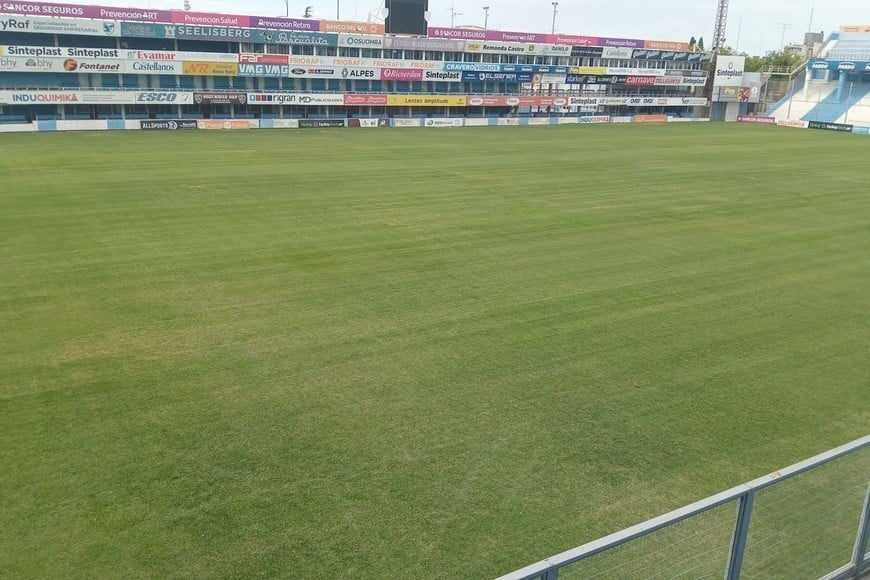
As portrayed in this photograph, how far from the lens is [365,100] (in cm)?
6438

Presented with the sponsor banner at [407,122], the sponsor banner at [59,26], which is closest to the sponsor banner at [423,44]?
the sponsor banner at [407,122]

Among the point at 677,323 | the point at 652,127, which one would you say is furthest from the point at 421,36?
the point at 677,323

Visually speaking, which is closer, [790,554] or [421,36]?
[790,554]

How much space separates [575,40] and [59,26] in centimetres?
5018

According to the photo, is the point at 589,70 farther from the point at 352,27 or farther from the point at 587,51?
the point at 352,27

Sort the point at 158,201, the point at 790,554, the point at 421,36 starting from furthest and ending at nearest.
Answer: the point at 421,36 < the point at 158,201 < the point at 790,554

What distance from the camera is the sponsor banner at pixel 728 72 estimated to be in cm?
8319

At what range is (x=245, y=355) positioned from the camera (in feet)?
41.0

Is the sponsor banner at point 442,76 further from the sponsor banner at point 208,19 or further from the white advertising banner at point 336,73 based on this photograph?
the sponsor banner at point 208,19

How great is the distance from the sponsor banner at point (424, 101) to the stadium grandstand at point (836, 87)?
36.2 m

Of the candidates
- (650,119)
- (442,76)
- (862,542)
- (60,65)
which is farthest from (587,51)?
(862,542)

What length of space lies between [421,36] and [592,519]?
6714 centimetres

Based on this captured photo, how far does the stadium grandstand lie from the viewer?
77875 millimetres

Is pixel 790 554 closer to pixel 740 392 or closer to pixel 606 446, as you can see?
pixel 606 446
